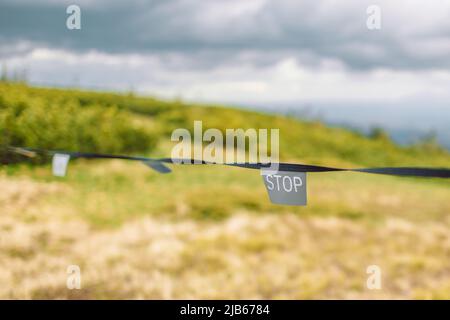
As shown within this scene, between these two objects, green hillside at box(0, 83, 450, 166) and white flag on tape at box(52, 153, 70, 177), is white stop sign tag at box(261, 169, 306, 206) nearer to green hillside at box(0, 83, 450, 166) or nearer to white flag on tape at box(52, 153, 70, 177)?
white flag on tape at box(52, 153, 70, 177)

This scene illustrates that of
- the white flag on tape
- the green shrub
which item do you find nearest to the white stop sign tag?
the white flag on tape

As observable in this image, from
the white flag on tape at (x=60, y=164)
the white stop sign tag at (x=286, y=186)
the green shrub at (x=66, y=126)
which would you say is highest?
the green shrub at (x=66, y=126)

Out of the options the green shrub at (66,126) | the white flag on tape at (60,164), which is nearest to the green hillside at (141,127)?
the green shrub at (66,126)

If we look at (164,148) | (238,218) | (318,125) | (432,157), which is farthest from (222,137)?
(432,157)

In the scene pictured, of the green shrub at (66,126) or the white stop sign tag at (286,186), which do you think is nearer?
the white stop sign tag at (286,186)

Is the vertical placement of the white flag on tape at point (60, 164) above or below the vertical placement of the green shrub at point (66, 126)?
below

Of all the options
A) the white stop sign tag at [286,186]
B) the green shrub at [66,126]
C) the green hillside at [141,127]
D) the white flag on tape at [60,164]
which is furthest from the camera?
the green hillside at [141,127]

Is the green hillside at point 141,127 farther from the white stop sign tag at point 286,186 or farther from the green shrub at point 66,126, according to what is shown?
the white stop sign tag at point 286,186

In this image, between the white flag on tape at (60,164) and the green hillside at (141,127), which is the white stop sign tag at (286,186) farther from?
the green hillside at (141,127)

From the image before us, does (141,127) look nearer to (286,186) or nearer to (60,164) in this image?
(60,164)

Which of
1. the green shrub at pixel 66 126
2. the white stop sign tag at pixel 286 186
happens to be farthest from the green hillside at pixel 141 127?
the white stop sign tag at pixel 286 186

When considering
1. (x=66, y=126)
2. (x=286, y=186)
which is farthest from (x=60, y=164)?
(x=66, y=126)

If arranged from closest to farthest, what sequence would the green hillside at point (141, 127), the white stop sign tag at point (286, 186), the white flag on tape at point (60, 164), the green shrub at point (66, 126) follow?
1. the white stop sign tag at point (286, 186)
2. the white flag on tape at point (60, 164)
3. the green shrub at point (66, 126)
4. the green hillside at point (141, 127)

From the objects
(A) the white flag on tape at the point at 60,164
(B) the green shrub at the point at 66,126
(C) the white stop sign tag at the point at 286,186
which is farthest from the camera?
(B) the green shrub at the point at 66,126
